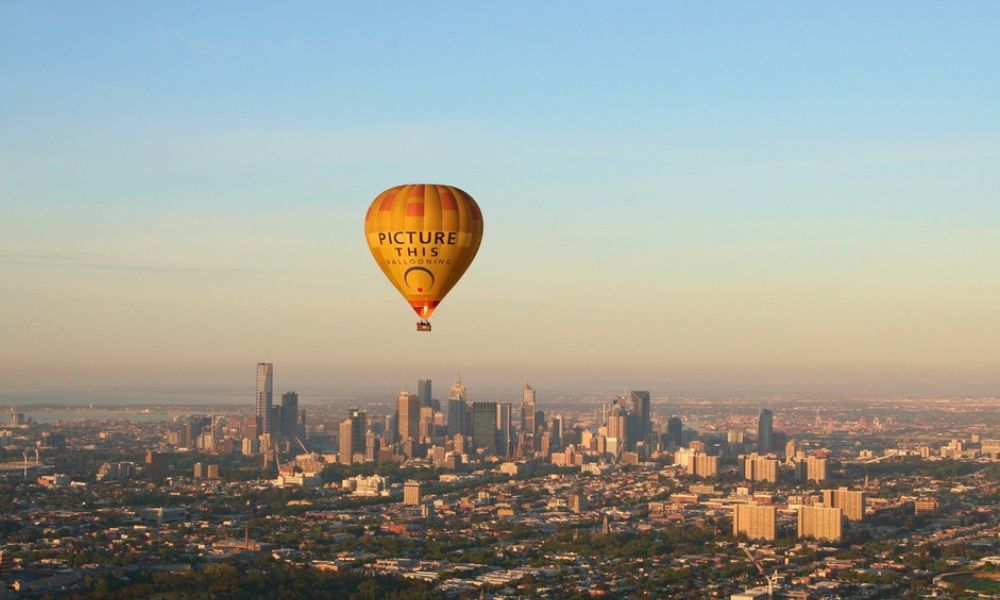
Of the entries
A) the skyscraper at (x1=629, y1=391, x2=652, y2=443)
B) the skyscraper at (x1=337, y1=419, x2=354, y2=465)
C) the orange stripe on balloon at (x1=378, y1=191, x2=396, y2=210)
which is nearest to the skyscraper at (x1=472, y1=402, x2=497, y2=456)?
the skyscraper at (x1=337, y1=419, x2=354, y2=465)

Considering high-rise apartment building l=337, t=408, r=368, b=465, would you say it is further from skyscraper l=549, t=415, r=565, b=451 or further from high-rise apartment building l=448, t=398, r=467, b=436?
skyscraper l=549, t=415, r=565, b=451

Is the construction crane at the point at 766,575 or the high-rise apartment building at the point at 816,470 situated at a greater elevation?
the high-rise apartment building at the point at 816,470

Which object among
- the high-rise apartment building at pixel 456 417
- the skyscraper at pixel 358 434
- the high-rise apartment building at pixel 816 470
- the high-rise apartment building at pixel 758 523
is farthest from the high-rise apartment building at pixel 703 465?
the high-rise apartment building at pixel 758 523

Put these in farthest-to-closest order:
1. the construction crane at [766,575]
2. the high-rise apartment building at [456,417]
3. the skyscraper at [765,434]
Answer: the high-rise apartment building at [456,417] < the skyscraper at [765,434] < the construction crane at [766,575]

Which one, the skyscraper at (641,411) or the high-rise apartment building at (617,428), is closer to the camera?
the high-rise apartment building at (617,428)

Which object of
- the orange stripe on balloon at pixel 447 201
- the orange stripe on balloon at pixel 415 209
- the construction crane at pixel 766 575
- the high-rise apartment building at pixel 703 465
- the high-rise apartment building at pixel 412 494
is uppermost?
the orange stripe on balloon at pixel 447 201

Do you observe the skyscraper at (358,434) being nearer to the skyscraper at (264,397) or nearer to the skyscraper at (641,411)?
the skyscraper at (264,397)

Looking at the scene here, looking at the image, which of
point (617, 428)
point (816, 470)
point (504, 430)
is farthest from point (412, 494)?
point (617, 428)
